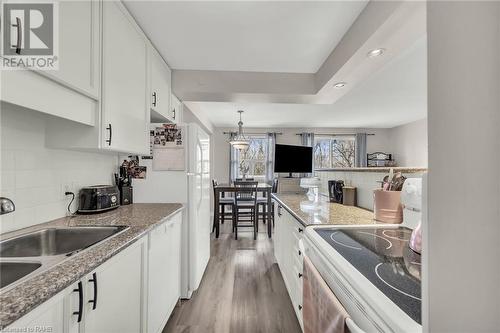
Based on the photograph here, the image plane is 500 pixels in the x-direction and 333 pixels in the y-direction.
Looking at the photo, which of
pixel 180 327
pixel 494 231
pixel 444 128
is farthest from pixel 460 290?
pixel 180 327

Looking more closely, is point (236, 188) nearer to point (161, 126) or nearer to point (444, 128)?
point (161, 126)

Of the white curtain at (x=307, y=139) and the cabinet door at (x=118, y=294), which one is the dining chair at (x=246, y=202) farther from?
the cabinet door at (x=118, y=294)

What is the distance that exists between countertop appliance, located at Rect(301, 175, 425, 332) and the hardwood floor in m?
0.97

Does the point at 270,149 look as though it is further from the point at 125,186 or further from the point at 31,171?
the point at 31,171

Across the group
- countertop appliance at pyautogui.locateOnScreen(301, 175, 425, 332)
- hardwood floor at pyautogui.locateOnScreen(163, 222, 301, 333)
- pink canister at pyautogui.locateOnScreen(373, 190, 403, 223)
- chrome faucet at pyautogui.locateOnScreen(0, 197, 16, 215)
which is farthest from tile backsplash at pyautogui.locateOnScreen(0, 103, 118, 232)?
pink canister at pyautogui.locateOnScreen(373, 190, 403, 223)

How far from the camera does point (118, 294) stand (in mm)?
1123

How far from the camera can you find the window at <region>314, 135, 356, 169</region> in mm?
6434

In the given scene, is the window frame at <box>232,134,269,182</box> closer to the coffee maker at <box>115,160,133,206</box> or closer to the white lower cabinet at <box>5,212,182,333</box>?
the coffee maker at <box>115,160,133,206</box>

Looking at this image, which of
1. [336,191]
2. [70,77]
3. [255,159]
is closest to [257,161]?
[255,159]

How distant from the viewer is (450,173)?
0.42m

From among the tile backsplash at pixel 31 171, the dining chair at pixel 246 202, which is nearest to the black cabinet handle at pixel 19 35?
the tile backsplash at pixel 31 171

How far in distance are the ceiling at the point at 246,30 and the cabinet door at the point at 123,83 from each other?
16 cm

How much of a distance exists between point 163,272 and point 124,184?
2.94 feet

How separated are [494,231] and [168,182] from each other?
7.17 feet
